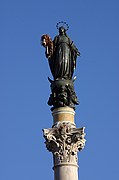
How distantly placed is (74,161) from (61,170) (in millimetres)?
569

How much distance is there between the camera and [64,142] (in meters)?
22.5

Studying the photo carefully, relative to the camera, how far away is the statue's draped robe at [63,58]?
944 inches

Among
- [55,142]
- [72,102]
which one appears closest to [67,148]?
[55,142]

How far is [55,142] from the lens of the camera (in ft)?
73.6

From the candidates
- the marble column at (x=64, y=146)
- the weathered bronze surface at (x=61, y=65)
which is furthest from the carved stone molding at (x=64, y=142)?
the weathered bronze surface at (x=61, y=65)

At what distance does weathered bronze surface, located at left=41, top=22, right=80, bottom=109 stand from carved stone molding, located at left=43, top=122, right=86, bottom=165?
1.17m

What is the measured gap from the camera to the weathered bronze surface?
23.4 m

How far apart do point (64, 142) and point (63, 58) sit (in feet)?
11.3

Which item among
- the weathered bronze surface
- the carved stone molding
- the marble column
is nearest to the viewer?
the marble column

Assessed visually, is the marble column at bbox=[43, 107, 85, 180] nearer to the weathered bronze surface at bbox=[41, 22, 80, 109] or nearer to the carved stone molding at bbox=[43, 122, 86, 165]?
the carved stone molding at bbox=[43, 122, 86, 165]

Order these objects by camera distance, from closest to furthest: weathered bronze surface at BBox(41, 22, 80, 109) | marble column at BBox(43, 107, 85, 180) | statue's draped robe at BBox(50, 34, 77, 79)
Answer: marble column at BBox(43, 107, 85, 180)
weathered bronze surface at BBox(41, 22, 80, 109)
statue's draped robe at BBox(50, 34, 77, 79)

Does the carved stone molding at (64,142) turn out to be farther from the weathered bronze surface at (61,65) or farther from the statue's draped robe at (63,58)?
the statue's draped robe at (63,58)

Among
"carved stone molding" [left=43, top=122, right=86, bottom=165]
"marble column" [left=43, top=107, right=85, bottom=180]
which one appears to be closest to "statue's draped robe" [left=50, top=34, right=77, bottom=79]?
"marble column" [left=43, top=107, right=85, bottom=180]

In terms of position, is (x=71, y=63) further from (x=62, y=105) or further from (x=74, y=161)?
(x=74, y=161)
